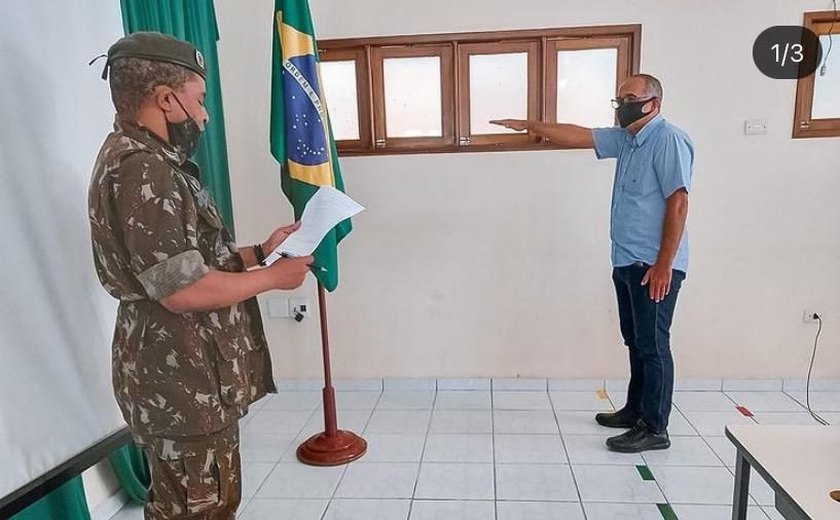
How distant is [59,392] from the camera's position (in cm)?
146

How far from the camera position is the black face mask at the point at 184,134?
4.00 feet

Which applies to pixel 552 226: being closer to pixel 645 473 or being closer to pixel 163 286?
pixel 645 473

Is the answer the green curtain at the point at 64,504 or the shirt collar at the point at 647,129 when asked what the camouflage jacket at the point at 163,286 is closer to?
the green curtain at the point at 64,504

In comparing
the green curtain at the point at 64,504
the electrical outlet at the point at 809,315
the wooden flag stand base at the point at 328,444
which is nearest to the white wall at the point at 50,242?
the green curtain at the point at 64,504

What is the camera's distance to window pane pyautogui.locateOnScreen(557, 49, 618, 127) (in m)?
2.85

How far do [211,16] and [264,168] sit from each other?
2.60 feet

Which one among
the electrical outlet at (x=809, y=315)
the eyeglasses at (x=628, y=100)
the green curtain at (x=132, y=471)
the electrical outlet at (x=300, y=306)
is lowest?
the green curtain at (x=132, y=471)

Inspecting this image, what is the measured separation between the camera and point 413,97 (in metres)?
2.97

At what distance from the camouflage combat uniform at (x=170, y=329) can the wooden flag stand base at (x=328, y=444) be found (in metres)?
1.09

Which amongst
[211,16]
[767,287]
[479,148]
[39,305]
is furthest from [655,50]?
[39,305]

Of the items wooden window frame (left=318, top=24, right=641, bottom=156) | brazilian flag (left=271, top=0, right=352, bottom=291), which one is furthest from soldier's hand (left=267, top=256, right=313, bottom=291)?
wooden window frame (left=318, top=24, right=641, bottom=156)

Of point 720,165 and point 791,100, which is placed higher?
point 791,100

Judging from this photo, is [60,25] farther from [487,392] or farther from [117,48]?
[487,392]

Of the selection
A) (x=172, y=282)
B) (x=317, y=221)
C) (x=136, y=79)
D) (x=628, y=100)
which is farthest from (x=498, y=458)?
(x=136, y=79)
